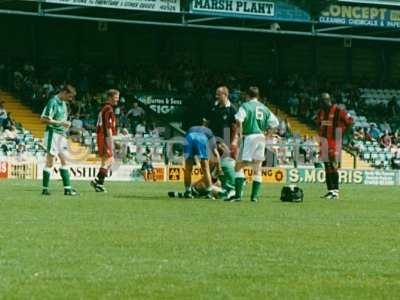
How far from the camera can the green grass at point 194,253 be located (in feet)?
25.9

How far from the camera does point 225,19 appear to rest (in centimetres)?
4466

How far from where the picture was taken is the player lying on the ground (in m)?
19.8

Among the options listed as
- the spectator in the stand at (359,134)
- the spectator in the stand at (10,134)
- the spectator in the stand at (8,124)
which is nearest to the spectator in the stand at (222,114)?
the spectator in the stand at (10,134)

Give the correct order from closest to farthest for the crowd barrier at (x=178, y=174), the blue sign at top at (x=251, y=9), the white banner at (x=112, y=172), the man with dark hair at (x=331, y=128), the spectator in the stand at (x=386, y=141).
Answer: the man with dark hair at (x=331, y=128), the crowd barrier at (x=178, y=174), the white banner at (x=112, y=172), the blue sign at top at (x=251, y=9), the spectator in the stand at (x=386, y=141)

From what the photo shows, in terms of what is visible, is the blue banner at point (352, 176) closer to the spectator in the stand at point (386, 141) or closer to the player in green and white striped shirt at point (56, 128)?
the spectator in the stand at point (386, 141)

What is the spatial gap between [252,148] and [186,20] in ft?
78.1

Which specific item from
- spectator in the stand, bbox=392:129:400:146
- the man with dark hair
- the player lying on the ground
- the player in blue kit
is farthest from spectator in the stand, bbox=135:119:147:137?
the player in blue kit

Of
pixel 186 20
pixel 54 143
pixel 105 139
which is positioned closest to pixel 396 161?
pixel 186 20

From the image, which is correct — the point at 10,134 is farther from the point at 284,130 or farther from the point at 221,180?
the point at 221,180

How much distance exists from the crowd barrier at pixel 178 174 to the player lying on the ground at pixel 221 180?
1204 centimetres

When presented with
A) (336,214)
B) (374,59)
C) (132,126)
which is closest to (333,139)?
(336,214)

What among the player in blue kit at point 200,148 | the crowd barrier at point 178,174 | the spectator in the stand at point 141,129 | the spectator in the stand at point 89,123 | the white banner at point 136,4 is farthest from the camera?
the spectator in the stand at point 141,129

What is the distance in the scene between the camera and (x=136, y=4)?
3881 cm

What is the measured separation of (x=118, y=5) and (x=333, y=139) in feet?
60.6
